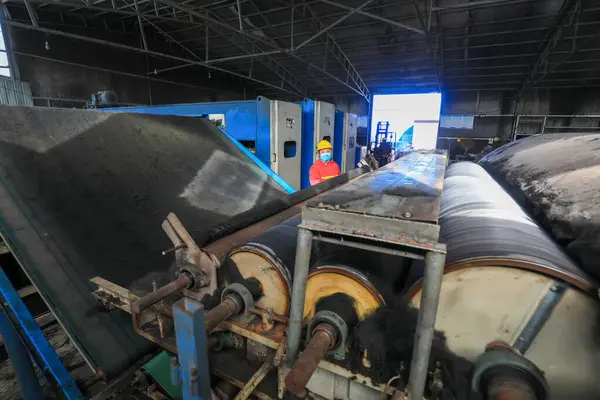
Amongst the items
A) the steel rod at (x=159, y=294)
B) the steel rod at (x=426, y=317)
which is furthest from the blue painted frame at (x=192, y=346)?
the steel rod at (x=426, y=317)

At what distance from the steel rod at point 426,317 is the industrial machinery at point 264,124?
3188 mm

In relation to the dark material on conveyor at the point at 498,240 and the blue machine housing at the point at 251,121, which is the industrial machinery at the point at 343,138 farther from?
the dark material on conveyor at the point at 498,240

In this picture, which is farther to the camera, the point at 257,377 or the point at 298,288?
the point at 257,377

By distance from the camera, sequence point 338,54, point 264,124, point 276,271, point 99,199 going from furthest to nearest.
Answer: point 338,54, point 264,124, point 99,199, point 276,271

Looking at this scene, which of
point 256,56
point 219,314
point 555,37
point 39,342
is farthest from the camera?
point 256,56

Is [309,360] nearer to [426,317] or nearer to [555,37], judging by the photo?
[426,317]

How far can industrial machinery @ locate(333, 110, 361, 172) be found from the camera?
531cm

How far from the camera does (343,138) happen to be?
542 cm

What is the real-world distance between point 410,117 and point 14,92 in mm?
14210

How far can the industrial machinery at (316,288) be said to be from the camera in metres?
0.68

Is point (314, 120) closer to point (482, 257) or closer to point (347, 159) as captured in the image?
point (347, 159)

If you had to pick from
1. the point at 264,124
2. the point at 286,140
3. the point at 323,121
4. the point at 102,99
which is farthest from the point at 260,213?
the point at 102,99

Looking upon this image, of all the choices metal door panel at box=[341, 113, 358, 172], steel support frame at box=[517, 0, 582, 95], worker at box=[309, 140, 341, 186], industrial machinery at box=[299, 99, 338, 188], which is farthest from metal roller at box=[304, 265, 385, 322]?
steel support frame at box=[517, 0, 582, 95]

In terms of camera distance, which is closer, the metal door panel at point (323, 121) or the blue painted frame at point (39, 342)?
the blue painted frame at point (39, 342)
